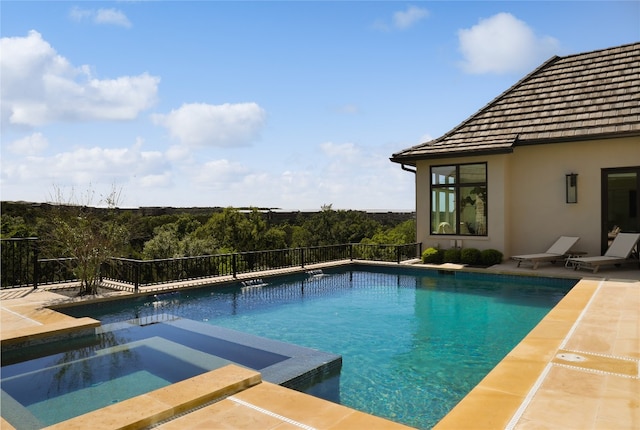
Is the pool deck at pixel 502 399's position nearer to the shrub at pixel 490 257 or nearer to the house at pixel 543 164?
the shrub at pixel 490 257

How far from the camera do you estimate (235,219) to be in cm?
2892

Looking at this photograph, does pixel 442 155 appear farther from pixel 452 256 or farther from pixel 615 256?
pixel 615 256

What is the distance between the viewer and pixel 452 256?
12492 millimetres

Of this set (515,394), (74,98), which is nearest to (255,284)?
(74,98)

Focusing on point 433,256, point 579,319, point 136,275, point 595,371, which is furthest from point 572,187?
point 136,275

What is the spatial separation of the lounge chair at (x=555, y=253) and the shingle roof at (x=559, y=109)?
2623mm

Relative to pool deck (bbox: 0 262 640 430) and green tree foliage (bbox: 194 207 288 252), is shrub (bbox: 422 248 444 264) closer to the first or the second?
pool deck (bbox: 0 262 640 430)

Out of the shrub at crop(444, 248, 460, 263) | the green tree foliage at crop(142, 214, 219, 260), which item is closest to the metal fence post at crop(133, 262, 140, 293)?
the shrub at crop(444, 248, 460, 263)

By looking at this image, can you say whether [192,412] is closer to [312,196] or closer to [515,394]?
[515,394]

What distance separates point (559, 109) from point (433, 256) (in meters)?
5.53

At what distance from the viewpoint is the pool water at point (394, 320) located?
455cm

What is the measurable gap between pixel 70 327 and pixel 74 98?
526cm

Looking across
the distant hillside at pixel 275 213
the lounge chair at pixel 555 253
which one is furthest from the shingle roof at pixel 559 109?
the distant hillside at pixel 275 213

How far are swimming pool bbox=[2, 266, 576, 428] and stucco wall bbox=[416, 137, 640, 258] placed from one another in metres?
2.42
